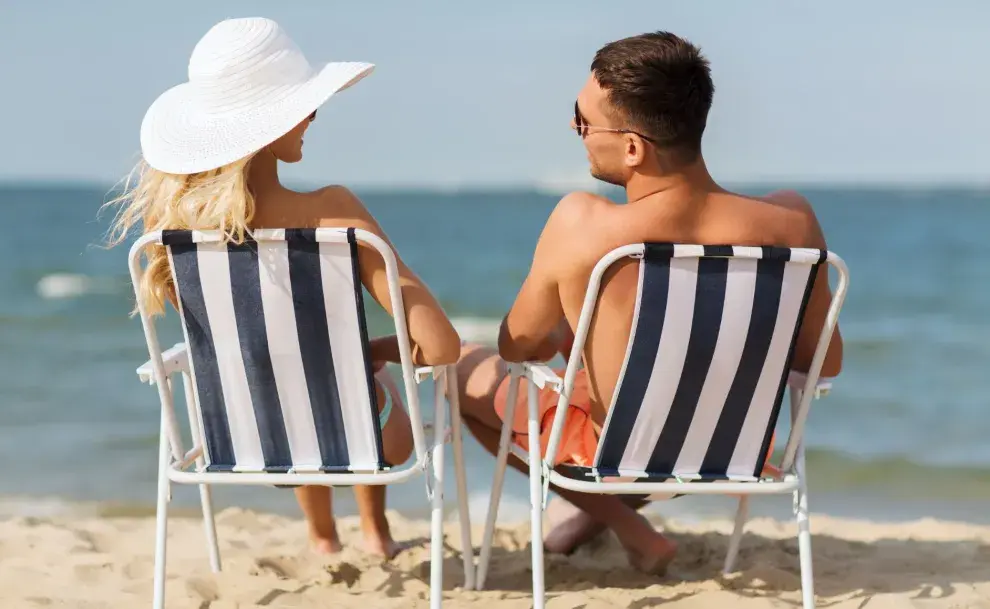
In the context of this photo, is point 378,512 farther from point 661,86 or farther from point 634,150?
point 661,86

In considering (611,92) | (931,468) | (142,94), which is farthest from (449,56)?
(611,92)

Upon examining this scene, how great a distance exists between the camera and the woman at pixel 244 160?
2.94 metres

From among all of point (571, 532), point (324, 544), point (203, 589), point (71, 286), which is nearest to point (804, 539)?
point (571, 532)

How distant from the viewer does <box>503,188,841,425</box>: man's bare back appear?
2.89m

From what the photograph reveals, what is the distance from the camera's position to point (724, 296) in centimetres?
287

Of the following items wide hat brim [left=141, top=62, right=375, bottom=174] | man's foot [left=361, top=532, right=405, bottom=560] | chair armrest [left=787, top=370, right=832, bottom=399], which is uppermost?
wide hat brim [left=141, top=62, right=375, bottom=174]

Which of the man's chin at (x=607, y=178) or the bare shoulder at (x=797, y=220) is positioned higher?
the man's chin at (x=607, y=178)

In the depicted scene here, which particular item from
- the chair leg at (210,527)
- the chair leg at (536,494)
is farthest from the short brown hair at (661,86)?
the chair leg at (210,527)

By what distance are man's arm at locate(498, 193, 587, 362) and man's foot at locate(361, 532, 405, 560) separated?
117 cm

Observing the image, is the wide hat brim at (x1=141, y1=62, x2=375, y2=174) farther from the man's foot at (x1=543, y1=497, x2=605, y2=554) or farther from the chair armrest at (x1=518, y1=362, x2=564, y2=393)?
the man's foot at (x1=543, y1=497, x2=605, y2=554)

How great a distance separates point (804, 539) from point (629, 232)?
97cm

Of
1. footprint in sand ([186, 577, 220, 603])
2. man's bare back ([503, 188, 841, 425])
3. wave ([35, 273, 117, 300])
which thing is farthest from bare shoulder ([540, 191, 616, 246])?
wave ([35, 273, 117, 300])

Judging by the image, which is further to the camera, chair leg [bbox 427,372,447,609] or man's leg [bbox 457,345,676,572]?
man's leg [bbox 457,345,676,572]

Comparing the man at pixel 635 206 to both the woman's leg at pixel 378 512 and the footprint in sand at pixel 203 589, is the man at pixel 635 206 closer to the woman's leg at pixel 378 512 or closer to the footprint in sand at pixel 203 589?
the woman's leg at pixel 378 512
